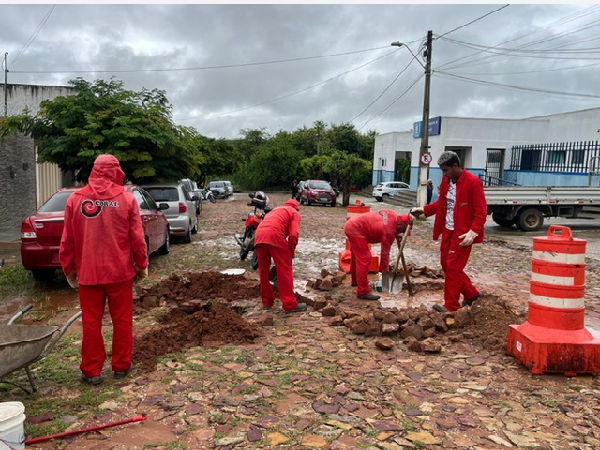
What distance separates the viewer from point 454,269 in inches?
234

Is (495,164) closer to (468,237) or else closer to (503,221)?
(503,221)

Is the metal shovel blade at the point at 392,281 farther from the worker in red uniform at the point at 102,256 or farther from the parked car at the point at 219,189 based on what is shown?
the parked car at the point at 219,189

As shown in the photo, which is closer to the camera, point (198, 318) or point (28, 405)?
point (28, 405)

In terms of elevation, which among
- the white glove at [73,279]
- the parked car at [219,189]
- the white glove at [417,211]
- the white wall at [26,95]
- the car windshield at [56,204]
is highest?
the white wall at [26,95]

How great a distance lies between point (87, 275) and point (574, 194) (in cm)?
1685

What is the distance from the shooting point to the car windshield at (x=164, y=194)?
12531 millimetres

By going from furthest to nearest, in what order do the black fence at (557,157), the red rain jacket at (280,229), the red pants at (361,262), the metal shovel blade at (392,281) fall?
the black fence at (557,157) → the metal shovel blade at (392,281) → the red pants at (361,262) → the red rain jacket at (280,229)

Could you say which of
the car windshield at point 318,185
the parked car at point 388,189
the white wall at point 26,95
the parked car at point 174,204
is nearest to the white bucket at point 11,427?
the parked car at point 174,204

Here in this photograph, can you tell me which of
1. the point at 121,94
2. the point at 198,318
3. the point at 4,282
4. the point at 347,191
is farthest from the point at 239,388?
the point at 347,191

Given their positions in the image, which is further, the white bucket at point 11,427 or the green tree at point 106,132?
the green tree at point 106,132

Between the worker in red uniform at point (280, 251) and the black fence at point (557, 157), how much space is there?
65.9ft

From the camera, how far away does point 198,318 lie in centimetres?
571

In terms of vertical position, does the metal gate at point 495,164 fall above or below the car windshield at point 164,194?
above

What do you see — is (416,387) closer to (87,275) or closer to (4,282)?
(87,275)
